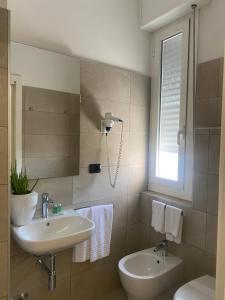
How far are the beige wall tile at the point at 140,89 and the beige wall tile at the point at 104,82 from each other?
0.21ft

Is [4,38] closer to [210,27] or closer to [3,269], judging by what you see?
[3,269]

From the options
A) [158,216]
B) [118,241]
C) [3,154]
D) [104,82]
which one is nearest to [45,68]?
[104,82]

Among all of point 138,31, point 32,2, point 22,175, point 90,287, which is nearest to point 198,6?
point 138,31

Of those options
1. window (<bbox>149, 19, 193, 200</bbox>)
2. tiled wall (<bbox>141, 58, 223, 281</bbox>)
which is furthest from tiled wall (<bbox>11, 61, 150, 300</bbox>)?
tiled wall (<bbox>141, 58, 223, 281</bbox>)

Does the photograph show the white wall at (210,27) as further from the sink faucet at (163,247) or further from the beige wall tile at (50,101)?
the sink faucet at (163,247)

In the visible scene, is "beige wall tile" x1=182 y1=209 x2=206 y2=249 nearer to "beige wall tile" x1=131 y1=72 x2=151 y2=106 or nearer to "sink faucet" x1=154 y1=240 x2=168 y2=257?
"sink faucet" x1=154 y1=240 x2=168 y2=257

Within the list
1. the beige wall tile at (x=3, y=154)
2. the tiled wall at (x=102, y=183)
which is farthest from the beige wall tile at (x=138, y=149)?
the beige wall tile at (x=3, y=154)

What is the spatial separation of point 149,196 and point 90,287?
3.12 feet

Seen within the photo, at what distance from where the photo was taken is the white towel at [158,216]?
7.06 feet

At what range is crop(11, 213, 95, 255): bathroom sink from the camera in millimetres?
1472

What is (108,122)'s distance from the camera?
207 centimetres

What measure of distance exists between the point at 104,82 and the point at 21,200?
118 cm

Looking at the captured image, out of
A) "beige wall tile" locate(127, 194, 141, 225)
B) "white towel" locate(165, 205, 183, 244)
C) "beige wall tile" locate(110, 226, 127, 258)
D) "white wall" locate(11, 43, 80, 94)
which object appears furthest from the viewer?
"beige wall tile" locate(127, 194, 141, 225)

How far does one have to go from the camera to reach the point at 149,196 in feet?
7.80
